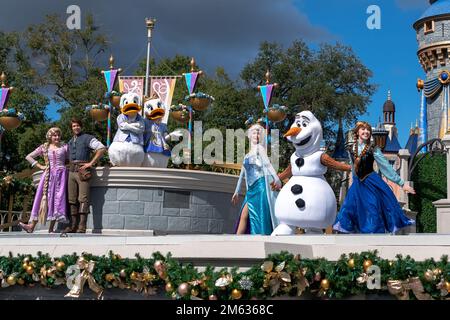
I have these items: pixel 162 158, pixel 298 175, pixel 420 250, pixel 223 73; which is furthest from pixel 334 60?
pixel 420 250

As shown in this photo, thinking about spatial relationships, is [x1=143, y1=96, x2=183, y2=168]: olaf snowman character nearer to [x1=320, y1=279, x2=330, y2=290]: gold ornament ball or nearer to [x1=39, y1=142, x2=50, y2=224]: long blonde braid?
[x1=39, y1=142, x2=50, y2=224]: long blonde braid

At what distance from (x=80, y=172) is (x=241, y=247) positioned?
5.86 meters

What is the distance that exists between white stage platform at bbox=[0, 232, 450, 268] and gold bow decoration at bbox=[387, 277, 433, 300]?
72 cm

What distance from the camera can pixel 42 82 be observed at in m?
32.3

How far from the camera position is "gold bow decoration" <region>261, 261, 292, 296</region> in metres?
5.45

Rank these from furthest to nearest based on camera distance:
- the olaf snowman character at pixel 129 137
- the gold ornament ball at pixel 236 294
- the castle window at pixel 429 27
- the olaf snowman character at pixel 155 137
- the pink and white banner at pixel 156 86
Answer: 1. the castle window at pixel 429 27
2. the pink and white banner at pixel 156 86
3. the olaf snowman character at pixel 155 137
4. the olaf snowman character at pixel 129 137
5. the gold ornament ball at pixel 236 294

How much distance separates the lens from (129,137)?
38.5 ft

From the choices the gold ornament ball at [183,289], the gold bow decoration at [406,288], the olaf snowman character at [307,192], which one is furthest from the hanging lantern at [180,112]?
the gold bow decoration at [406,288]

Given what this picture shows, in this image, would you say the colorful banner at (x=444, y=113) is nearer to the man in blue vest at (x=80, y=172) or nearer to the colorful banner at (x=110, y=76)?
the colorful banner at (x=110, y=76)

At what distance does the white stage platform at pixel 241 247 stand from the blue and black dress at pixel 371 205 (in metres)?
1.57

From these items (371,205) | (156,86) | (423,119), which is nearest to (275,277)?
(371,205)

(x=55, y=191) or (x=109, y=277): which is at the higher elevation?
(x=55, y=191)

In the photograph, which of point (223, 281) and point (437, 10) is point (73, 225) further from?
point (437, 10)

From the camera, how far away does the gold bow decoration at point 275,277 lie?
5453 mm
